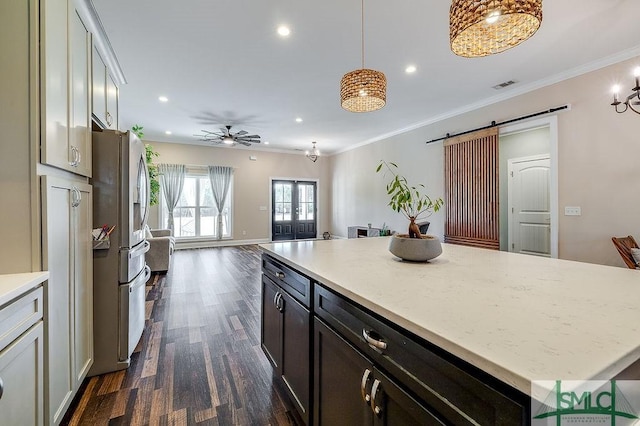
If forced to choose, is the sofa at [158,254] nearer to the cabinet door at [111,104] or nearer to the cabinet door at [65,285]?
the cabinet door at [111,104]

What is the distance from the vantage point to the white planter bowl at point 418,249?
1.48 m

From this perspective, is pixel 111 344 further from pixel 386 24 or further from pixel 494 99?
pixel 494 99

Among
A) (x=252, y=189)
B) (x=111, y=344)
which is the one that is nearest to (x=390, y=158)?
(x=252, y=189)

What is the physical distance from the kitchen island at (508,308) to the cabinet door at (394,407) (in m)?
0.19

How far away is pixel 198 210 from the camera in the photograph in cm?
786

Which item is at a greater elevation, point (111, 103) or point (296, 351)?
point (111, 103)

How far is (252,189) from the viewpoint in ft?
27.7

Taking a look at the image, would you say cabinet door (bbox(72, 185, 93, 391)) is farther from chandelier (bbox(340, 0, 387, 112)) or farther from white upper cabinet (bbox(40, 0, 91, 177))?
chandelier (bbox(340, 0, 387, 112))

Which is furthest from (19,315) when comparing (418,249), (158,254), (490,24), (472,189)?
(472,189)

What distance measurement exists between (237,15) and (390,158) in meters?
4.97

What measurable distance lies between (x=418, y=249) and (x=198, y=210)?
295 inches

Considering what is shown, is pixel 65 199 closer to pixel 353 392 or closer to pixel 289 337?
pixel 289 337

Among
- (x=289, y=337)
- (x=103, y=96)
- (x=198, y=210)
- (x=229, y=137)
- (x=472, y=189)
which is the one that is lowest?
(x=289, y=337)

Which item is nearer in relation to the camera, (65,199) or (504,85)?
(65,199)
